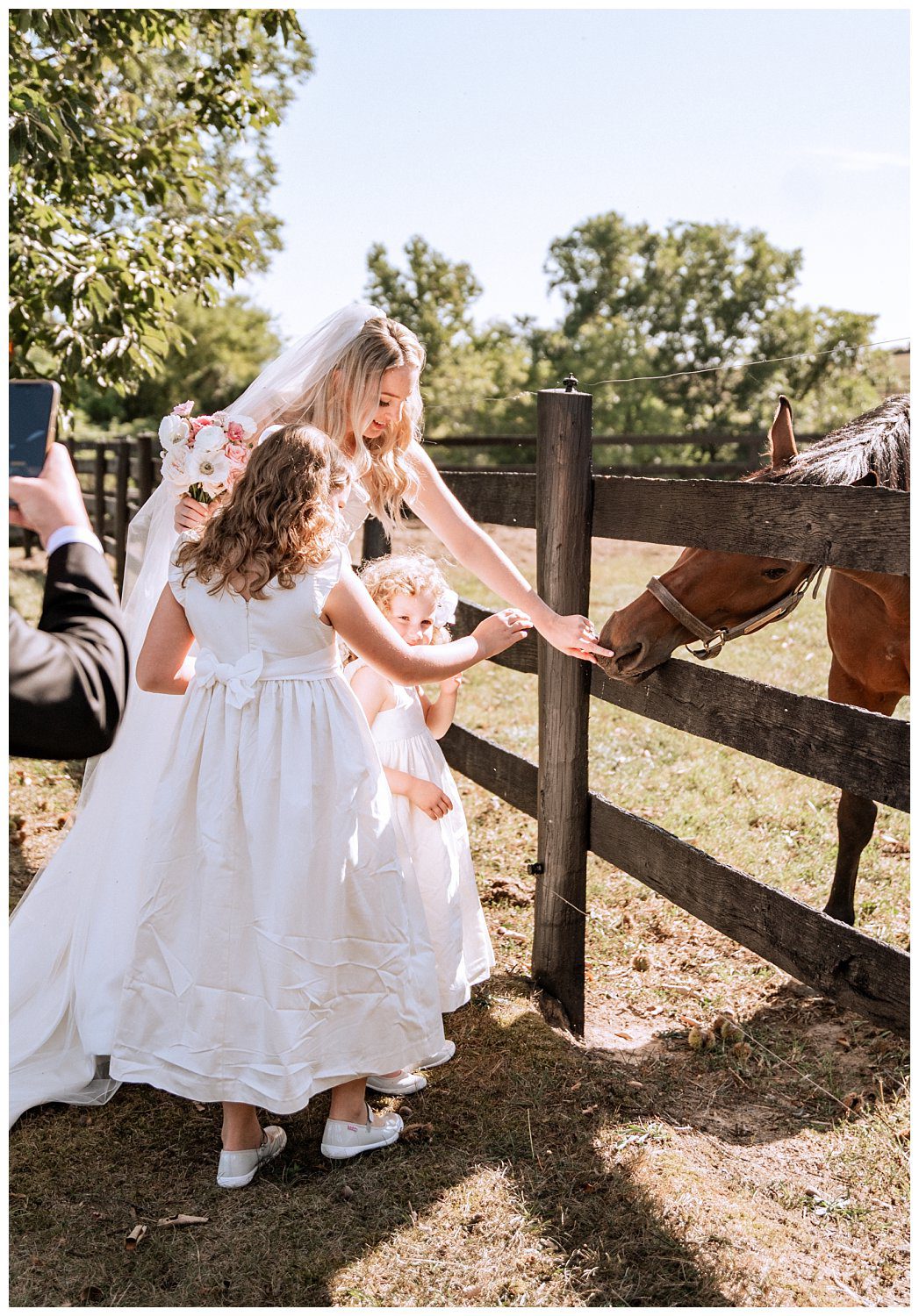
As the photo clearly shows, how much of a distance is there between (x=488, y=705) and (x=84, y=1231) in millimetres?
5295

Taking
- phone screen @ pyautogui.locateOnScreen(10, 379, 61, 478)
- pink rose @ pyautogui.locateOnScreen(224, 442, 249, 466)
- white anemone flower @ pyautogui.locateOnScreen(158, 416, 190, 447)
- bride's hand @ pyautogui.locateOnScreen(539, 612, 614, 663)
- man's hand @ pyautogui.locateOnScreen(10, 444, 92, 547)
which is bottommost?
bride's hand @ pyautogui.locateOnScreen(539, 612, 614, 663)

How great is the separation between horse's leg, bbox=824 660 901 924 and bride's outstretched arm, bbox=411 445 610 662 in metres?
1.31

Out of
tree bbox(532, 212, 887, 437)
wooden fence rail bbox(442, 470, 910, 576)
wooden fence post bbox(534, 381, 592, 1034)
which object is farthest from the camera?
tree bbox(532, 212, 887, 437)

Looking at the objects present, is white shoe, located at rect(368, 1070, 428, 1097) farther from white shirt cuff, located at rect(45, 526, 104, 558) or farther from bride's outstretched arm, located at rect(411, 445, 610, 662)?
white shirt cuff, located at rect(45, 526, 104, 558)

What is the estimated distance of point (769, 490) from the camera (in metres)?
2.54

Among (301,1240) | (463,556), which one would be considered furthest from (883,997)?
(463,556)

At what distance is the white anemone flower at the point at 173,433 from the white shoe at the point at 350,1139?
74.5 inches

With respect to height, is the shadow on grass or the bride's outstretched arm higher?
the bride's outstretched arm

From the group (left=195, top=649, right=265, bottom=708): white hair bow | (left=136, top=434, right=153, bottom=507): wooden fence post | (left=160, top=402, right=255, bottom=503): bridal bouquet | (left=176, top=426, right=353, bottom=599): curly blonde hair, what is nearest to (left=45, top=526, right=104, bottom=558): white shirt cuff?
(left=176, top=426, right=353, bottom=599): curly blonde hair

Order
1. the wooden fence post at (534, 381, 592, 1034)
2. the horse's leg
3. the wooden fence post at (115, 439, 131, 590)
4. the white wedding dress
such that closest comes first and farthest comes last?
the white wedding dress → the wooden fence post at (534, 381, 592, 1034) → the horse's leg → the wooden fence post at (115, 439, 131, 590)

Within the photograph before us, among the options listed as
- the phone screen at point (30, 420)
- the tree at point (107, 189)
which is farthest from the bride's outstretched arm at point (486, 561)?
the tree at point (107, 189)

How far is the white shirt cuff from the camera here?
155 centimetres

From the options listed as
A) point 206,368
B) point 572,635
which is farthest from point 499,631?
point 206,368

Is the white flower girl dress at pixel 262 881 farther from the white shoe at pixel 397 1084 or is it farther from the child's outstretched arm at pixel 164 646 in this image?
the white shoe at pixel 397 1084
